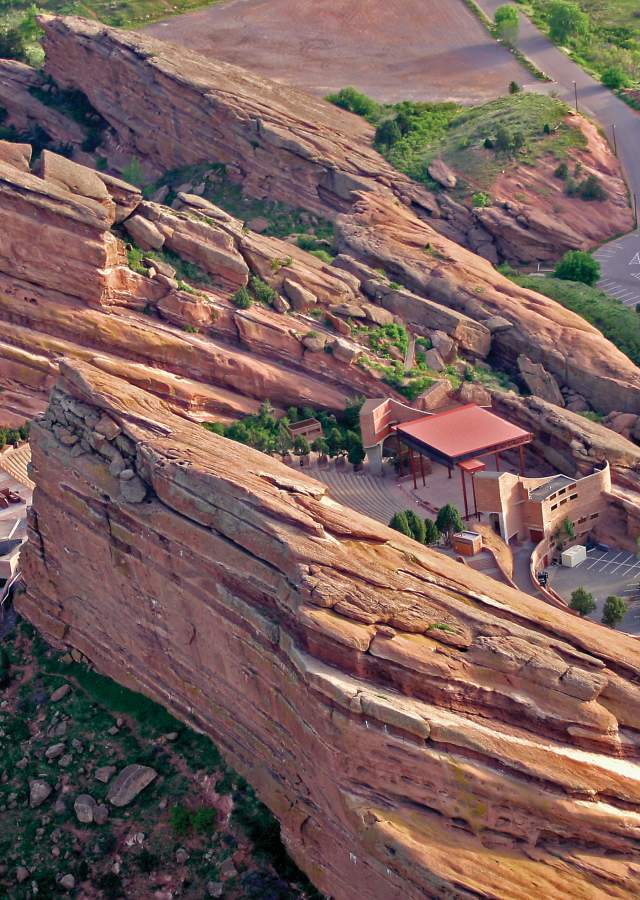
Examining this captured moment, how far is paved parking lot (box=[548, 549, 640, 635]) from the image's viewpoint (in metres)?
61.6

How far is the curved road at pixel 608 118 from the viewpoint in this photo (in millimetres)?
93688

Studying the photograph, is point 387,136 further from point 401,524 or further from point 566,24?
point 401,524

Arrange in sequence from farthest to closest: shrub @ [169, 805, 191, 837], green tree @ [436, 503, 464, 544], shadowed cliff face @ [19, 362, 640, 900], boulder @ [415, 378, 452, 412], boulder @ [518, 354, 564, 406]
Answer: boulder @ [518, 354, 564, 406], boulder @ [415, 378, 452, 412], green tree @ [436, 503, 464, 544], shrub @ [169, 805, 191, 837], shadowed cliff face @ [19, 362, 640, 900]

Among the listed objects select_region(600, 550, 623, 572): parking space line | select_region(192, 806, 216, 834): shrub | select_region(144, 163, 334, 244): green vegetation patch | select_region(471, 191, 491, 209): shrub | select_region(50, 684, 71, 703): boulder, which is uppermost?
select_region(471, 191, 491, 209): shrub

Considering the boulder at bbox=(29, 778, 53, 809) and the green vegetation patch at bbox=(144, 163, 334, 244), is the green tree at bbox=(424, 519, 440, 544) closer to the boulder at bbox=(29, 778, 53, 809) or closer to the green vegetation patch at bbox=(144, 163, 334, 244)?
the boulder at bbox=(29, 778, 53, 809)

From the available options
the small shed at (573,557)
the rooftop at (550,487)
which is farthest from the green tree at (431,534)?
the small shed at (573,557)

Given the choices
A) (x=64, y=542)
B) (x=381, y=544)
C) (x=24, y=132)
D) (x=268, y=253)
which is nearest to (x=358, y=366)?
(x=268, y=253)

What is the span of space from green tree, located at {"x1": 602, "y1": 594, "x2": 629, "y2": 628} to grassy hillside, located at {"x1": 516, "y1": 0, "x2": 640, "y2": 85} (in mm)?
69734

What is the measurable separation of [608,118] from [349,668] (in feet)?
255

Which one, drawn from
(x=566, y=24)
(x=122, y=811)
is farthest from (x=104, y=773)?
(x=566, y=24)

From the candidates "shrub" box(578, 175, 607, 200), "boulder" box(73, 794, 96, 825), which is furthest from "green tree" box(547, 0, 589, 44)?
"boulder" box(73, 794, 96, 825)

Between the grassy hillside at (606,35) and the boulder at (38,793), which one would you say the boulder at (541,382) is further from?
the grassy hillside at (606,35)

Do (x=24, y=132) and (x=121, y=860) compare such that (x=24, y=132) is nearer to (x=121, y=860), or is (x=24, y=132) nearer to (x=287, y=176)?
(x=287, y=176)

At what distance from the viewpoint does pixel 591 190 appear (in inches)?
3925
